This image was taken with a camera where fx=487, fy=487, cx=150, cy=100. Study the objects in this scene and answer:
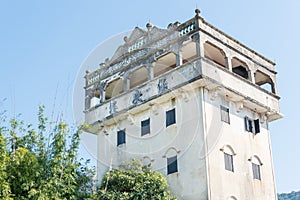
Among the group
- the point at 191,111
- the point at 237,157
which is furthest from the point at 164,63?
the point at 237,157

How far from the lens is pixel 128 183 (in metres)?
20.1

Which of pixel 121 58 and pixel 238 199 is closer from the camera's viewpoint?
pixel 238 199

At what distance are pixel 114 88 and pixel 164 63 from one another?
144 inches

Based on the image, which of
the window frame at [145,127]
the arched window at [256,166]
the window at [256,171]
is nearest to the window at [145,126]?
the window frame at [145,127]

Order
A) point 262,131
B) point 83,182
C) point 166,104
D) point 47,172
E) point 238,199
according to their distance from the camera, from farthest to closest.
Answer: point 262,131, point 166,104, point 238,199, point 83,182, point 47,172

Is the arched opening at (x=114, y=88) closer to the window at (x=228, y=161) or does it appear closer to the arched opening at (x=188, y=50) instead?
the arched opening at (x=188, y=50)

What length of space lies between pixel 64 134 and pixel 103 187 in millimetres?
3597

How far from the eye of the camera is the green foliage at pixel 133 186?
19.5 metres

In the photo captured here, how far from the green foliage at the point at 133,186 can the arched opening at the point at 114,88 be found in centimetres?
703

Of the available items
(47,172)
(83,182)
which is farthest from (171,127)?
(47,172)

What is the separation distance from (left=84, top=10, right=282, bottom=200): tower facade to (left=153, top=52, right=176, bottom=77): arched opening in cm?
5

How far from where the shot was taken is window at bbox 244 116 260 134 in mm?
24172

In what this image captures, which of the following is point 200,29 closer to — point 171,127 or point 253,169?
point 171,127

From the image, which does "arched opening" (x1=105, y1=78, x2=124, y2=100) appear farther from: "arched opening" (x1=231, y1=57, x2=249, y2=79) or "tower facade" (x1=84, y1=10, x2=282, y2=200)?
"arched opening" (x1=231, y1=57, x2=249, y2=79)
